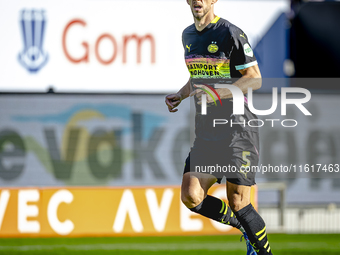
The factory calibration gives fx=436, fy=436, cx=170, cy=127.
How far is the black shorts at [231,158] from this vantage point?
3.26 metres

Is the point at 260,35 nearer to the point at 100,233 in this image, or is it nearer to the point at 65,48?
the point at 65,48

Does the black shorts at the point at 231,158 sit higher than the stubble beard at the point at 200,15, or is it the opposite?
the stubble beard at the point at 200,15

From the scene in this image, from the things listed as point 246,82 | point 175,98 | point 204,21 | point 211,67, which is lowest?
point 175,98

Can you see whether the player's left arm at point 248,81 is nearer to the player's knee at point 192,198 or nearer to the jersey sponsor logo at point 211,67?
the jersey sponsor logo at point 211,67

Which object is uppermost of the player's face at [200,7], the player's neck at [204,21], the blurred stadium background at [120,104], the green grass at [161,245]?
the player's face at [200,7]

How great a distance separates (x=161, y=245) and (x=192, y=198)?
11.9 ft

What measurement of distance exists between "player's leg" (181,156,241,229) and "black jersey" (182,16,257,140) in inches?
12.5

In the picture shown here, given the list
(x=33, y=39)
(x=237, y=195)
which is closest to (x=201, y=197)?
(x=237, y=195)

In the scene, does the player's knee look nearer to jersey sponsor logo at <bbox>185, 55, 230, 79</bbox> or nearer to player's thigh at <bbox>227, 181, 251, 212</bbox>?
player's thigh at <bbox>227, 181, 251, 212</bbox>

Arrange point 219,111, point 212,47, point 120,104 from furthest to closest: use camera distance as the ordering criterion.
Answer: point 120,104
point 219,111
point 212,47

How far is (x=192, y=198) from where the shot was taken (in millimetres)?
3324

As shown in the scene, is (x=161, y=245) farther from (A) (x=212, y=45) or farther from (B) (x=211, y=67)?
(A) (x=212, y=45)

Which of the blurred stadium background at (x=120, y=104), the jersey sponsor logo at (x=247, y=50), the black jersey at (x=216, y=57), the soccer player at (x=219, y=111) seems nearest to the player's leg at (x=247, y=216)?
the soccer player at (x=219, y=111)

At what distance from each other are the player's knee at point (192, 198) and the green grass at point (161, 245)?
281cm
